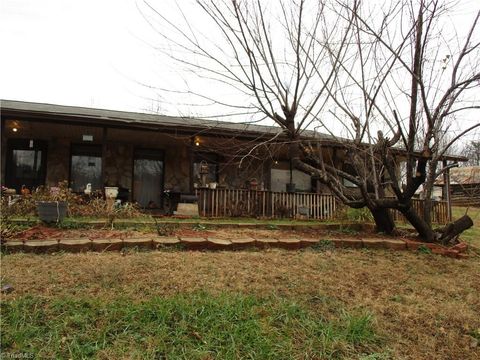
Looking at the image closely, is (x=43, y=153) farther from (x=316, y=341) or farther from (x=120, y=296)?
(x=316, y=341)

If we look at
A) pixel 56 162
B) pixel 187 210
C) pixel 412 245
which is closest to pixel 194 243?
pixel 412 245

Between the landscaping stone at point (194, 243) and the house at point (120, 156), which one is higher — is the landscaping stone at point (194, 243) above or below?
below

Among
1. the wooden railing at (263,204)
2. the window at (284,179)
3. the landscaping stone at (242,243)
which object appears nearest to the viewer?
the landscaping stone at (242,243)

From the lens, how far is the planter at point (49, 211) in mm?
6027

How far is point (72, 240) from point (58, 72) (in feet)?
17.9

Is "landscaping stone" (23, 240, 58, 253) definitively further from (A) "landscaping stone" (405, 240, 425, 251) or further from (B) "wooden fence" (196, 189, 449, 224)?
(A) "landscaping stone" (405, 240, 425, 251)

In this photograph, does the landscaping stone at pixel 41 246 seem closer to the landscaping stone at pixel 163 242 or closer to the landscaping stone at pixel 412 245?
the landscaping stone at pixel 163 242

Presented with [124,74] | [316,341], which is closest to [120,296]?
[316,341]

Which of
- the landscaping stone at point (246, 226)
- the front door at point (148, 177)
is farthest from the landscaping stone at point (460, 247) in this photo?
the front door at point (148, 177)

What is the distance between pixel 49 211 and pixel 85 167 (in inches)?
243

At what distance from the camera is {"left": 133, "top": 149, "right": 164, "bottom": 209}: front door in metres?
12.2

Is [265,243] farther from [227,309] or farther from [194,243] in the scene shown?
[227,309]

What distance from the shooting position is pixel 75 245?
469 centimetres

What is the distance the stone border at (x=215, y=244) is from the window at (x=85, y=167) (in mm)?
7414
